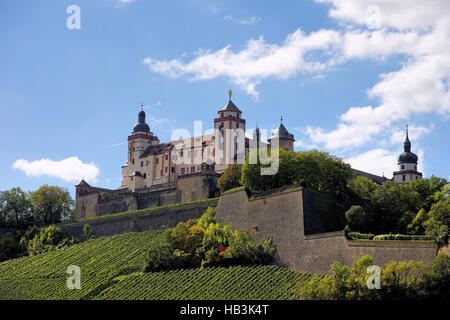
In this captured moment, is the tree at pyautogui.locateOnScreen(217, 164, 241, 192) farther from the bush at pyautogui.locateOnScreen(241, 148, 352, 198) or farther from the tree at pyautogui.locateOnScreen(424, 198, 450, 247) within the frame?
the tree at pyautogui.locateOnScreen(424, 198, 450, 247)

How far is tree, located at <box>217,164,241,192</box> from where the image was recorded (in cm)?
6819

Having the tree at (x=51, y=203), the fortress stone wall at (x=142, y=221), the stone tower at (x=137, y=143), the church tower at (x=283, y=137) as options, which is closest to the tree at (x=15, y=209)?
the tree at (x=51, y=203)

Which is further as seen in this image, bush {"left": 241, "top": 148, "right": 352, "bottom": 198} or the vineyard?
bush {"left": 241, "top": 148, "right": 352, "bottom": 198}

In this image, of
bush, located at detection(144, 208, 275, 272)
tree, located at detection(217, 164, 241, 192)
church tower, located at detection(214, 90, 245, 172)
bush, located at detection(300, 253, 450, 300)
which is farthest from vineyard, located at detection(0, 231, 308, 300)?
church tower, located at detection(214, 90, 245, 172)

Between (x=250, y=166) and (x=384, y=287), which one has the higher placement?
(x=250, y=166)

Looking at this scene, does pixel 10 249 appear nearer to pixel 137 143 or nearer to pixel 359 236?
pixel 137 143

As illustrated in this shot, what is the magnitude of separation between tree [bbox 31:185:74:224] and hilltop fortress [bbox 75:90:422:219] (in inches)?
89.8

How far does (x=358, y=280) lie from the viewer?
133 ft

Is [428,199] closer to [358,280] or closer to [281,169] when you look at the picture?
[281,169]

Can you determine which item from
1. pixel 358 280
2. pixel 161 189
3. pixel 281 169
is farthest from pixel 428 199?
pixel 161 189

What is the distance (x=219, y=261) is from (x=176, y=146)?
151 feet
